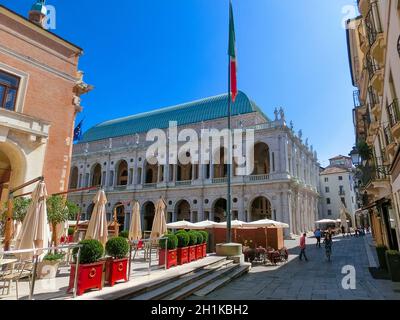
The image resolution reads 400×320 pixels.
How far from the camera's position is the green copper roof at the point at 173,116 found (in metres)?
41.2

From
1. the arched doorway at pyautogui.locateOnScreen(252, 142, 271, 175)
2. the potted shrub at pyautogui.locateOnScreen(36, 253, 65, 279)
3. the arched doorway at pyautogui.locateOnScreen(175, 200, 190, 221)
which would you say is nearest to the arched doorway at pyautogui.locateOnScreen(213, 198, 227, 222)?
the arched doorway at pyautogui.locateOnScreen(175, 200, 190, 221)

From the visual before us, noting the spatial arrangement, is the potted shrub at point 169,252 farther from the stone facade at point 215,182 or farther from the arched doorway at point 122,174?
the arched doorway at point 122,174

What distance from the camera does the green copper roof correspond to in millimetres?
41250

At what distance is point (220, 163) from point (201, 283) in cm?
3161

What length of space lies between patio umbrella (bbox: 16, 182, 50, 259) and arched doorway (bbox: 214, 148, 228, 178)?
30.5 m

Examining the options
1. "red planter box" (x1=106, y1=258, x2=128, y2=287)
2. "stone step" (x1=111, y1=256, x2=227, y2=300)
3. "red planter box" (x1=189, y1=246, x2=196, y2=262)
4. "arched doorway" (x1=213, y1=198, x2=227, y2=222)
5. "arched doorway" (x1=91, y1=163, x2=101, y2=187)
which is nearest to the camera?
"stone step" (x1=111, y1=256, x2=227, y2=300)

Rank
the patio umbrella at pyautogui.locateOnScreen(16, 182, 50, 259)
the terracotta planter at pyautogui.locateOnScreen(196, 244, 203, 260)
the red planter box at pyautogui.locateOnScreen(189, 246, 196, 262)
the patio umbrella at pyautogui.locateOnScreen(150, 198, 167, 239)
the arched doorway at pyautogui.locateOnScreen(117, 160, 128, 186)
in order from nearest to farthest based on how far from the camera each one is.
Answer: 1. the patio umbrella at pyautogui.locateOnScreen(16, 182, 50, 259)
2. the red planter box at pyautogui.locateOnScreen(189, 246, 196, 262)
3. the terracotta planter at pyautogui.locateOnScreen(196, 244, 203, 260)
4. the patio umbrella at pyautogui.locateOnScreen(150, 198, 167, 239)
5. the arched doorway at pyautogui.locateOnScreen(117, 160, 128, 186)

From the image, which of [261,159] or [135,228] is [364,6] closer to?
[135,228]

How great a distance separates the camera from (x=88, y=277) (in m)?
6.29

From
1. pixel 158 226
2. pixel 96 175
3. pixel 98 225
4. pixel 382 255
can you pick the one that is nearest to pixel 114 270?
pixel 98 225

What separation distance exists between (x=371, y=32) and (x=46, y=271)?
15567mm

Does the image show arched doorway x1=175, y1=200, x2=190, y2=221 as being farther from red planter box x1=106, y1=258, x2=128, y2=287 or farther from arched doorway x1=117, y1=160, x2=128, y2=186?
red planter box x1=106, y1=258, x2=128, y2=287
